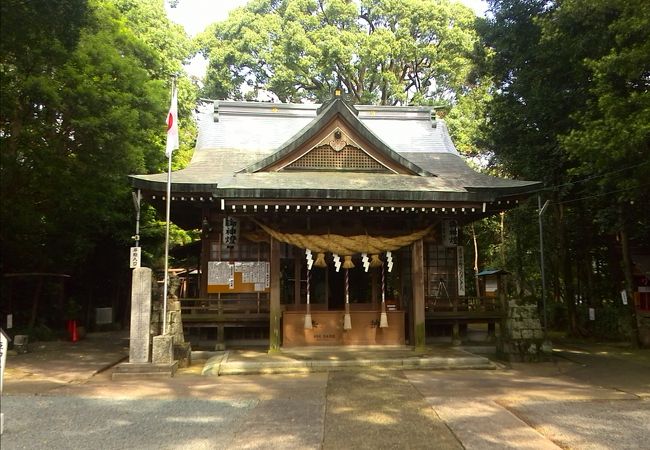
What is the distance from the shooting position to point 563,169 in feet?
53.6

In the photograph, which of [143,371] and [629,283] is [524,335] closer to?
[629,283]

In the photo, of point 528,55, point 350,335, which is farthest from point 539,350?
point 528,55

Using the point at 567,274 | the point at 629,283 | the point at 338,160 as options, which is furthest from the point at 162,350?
the point at 567,274

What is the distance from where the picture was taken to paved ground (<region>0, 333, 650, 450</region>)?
5.67 metres

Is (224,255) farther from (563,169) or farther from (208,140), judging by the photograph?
(563,169)

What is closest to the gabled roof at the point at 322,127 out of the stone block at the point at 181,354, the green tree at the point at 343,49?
the stone block at the point at 181,354

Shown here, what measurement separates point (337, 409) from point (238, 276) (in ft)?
22.1

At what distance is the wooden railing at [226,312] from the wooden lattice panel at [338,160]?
3953 mm

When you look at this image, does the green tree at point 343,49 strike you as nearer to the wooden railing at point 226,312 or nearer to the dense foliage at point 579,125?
the dense foliage at point 579,125

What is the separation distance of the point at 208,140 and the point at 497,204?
9.59 meters

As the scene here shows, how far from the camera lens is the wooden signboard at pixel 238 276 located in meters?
13.1

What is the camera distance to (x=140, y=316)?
10352mm

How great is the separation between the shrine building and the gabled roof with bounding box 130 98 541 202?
5 centimetres

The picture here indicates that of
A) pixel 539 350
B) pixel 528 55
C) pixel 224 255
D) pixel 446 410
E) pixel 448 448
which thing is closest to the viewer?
pixel 448 448
